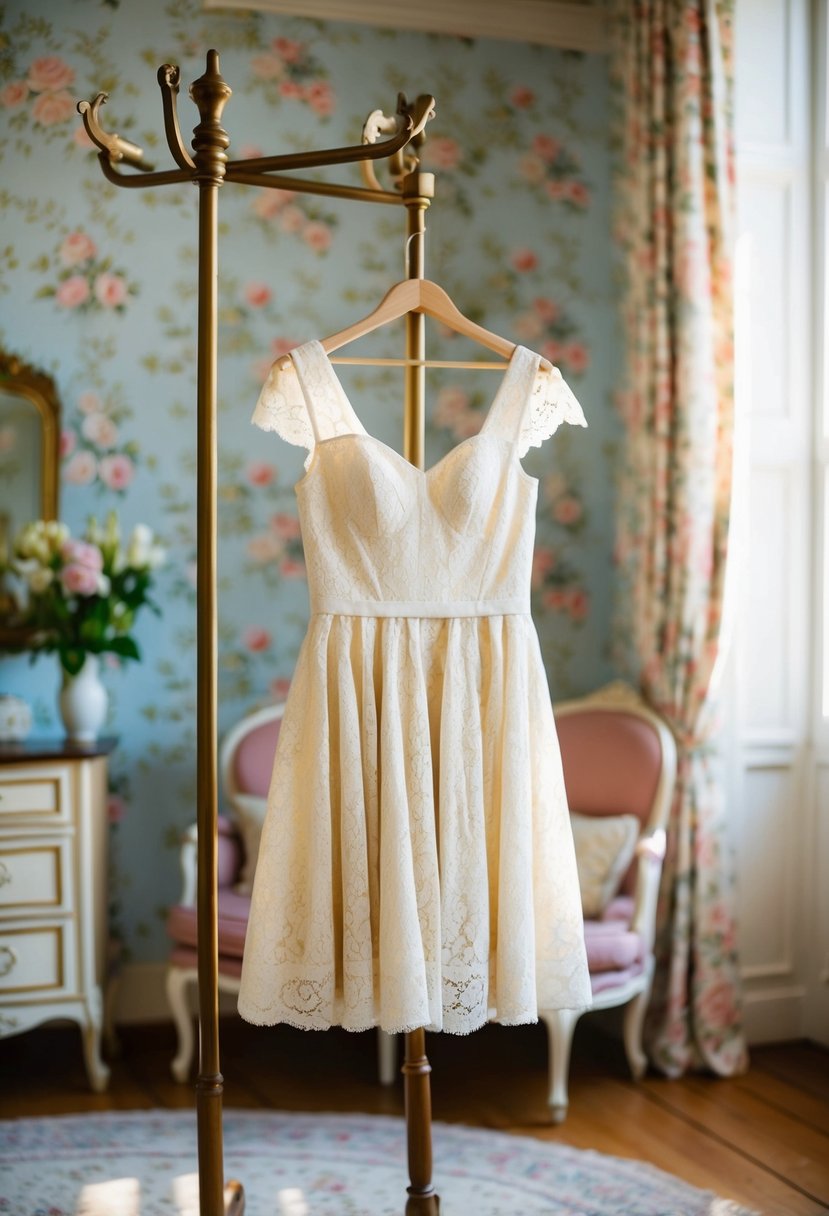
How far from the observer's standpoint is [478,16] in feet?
13.0

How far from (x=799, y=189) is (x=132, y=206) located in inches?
76.9

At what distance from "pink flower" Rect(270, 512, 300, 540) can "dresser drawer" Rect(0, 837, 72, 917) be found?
1139 millimetres

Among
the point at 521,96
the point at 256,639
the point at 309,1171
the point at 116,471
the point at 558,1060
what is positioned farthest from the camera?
the point at 521,96

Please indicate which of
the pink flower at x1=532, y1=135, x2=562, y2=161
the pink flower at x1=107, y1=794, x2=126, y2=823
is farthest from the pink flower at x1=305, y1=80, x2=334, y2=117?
the pink flower at x1=107, y1=794, x2=126, y2=823

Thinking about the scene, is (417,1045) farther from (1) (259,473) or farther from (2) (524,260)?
(2) (524,260)

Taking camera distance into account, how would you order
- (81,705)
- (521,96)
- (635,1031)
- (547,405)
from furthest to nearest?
(521,96) → (81,705) → (635,1031) → (547,405)

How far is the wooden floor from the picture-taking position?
2863 mm

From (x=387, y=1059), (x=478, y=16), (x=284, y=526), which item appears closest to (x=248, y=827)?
(x=387, y=1059)

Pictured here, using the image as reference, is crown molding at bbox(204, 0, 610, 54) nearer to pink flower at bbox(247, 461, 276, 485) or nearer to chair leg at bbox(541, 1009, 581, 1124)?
pink flower at bbox(247, 461, 276, 485)

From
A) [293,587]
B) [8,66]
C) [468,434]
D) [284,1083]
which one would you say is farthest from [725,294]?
[284,1083]

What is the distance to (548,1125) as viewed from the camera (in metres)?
3.08

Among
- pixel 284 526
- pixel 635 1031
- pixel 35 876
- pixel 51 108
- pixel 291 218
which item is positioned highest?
pixel 51 108

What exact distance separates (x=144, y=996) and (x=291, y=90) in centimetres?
278

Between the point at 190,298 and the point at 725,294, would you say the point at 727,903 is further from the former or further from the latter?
the point at 190,298
